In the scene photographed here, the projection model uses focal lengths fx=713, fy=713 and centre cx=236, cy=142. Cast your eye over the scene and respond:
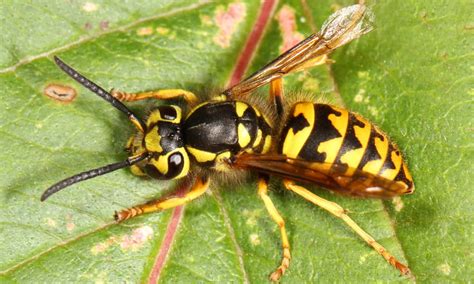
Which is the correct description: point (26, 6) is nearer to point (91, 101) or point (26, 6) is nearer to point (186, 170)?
point (91, 101)

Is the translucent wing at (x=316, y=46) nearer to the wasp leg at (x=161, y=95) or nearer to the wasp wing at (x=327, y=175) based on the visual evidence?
the wasp leg at (x=161, y=95)

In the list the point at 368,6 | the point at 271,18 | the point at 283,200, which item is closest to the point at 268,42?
the point at 271,18

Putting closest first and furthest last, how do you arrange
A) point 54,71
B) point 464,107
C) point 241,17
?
1. point 464,107
2. point 54,71
3. point 241,17

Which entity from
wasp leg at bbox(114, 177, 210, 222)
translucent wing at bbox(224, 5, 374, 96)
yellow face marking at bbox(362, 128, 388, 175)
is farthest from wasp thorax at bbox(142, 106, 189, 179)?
yellow face marking at bbox(362, 128, 388, 175)

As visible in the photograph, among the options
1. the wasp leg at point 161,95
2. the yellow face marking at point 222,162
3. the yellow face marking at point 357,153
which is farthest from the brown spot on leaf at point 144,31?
the yellow face marking at point 357,153

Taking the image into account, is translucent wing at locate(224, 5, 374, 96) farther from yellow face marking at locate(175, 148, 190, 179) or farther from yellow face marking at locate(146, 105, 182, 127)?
yellow face marking at locate(175, 148, 190, 179)

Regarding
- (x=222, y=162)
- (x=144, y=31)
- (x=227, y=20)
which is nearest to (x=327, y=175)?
(x=222, y=162)
